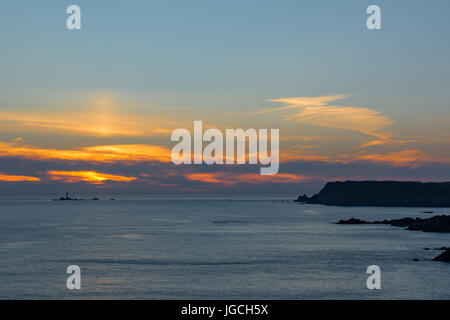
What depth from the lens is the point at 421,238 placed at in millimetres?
93750

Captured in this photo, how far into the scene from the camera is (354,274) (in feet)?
171

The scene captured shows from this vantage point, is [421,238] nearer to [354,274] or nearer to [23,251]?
[354,274]

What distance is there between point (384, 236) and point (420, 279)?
167ft

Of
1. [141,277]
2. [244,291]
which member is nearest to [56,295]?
[141,277]

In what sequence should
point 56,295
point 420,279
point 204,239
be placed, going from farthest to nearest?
1. point 204,239
2. point 420,279
3. point 56,295

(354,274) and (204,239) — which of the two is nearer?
(354,274)

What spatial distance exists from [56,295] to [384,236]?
73.8 meters

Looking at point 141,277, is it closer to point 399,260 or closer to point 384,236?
point 399,260

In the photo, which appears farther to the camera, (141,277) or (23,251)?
(23,251)

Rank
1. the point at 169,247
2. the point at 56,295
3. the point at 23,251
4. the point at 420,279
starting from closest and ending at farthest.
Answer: the point at 56,295 < the point at 420,279 < the point at 23,251 < the point at 169,247
